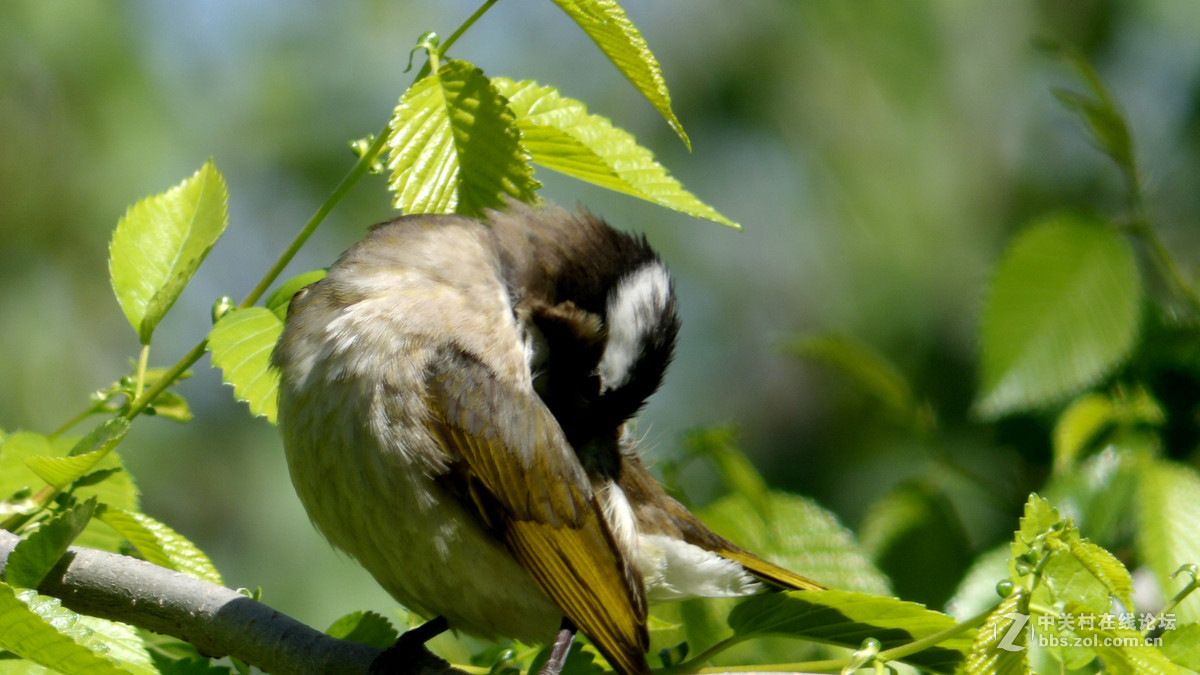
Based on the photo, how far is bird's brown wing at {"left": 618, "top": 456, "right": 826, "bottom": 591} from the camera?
7.68 ft

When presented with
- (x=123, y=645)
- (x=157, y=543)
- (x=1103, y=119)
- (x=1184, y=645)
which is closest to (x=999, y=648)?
(x=1184, y=645)

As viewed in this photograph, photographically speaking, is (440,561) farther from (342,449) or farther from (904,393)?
(904,393)

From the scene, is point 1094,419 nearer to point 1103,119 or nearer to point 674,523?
point 1103,119

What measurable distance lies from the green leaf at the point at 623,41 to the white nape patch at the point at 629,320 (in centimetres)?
68

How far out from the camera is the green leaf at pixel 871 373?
2.67 m

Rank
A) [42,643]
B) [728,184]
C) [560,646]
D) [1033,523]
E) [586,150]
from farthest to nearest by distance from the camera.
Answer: [728,184]
[560,646]
[586,150]
[1033,523]
[42,643]

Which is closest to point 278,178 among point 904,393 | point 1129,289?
point 904,393

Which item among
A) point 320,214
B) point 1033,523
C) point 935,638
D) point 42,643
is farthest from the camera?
point 320,214

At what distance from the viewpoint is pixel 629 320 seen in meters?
2.32

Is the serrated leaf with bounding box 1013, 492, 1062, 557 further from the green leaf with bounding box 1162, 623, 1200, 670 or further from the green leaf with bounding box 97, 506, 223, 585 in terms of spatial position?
the green leaf with bounding box 97, 506, 223, 585

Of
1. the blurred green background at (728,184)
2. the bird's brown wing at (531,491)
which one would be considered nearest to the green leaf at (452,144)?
the bird's brown wing at (531,491)

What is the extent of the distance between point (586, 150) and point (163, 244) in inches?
30.2

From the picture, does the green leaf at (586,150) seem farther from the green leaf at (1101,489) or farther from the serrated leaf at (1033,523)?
the green leaf at (1101,489)

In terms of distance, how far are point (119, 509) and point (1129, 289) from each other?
2108mm
